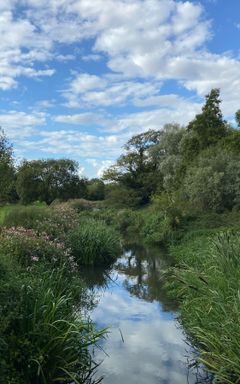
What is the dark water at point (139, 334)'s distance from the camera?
A: 696cm

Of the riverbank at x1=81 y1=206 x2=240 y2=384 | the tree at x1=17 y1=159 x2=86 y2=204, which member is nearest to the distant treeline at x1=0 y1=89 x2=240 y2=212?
the tree at x1=17 y1=159 x2=86 y2=204

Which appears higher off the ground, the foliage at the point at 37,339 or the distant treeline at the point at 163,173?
the distant treeline at the point at 163,173

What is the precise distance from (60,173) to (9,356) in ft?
154

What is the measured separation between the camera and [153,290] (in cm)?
1318

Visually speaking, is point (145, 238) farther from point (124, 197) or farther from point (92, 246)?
point (124, 197)

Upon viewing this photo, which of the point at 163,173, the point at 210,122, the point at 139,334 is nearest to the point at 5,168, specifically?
the point at 139,334

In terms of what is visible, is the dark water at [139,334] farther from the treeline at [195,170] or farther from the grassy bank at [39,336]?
the treeline at [195,170]

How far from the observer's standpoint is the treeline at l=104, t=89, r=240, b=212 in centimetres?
2658

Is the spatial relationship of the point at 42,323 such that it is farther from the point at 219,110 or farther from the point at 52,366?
the point at 219,110

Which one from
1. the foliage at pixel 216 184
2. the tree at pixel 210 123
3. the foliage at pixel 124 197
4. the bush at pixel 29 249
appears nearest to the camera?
the bush at pixel 29 249

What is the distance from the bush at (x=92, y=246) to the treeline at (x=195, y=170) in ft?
31.8

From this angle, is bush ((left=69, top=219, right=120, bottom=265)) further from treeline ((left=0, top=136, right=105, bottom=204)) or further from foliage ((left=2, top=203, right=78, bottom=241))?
treeline ((left=0, top=136, right=105, bottom=204))

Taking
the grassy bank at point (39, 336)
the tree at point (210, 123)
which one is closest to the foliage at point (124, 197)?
the tree at point (210, 123)

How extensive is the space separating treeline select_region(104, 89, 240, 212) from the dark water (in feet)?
40.0
